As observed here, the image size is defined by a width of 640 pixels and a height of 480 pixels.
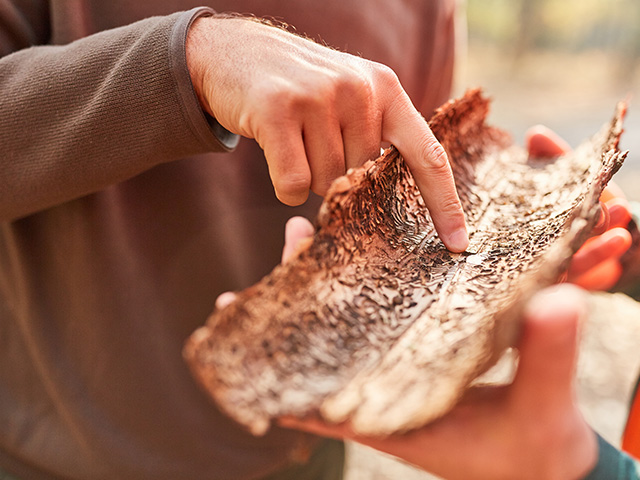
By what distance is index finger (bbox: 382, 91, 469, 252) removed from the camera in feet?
2.12

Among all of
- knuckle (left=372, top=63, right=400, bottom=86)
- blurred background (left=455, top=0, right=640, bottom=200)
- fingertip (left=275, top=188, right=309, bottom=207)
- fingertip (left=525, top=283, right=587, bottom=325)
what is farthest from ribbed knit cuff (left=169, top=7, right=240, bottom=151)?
blurred background (left=455, top=0, right=640, bottom=200)

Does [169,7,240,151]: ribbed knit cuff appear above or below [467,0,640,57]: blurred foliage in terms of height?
above

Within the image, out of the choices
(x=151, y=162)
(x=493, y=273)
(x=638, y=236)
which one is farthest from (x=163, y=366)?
(x=638, y=236)

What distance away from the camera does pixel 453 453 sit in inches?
18.4

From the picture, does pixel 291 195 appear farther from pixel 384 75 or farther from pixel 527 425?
pixel 527 425

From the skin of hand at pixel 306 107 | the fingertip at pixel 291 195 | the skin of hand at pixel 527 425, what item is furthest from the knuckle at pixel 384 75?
the skin of hand at pixel 527 425

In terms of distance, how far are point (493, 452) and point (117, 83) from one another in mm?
686

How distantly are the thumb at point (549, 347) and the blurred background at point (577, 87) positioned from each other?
1.28m

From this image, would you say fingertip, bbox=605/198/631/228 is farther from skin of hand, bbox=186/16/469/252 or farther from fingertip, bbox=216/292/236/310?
fingertip, bbox=216/292/236/310

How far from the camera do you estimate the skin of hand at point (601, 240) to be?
0.69 m

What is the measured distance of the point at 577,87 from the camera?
10.2m

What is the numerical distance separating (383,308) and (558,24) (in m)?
14.2

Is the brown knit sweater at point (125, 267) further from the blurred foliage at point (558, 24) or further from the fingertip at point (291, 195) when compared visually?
the blurred foliage at point (558, 24)

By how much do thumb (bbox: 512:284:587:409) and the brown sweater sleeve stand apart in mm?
504
